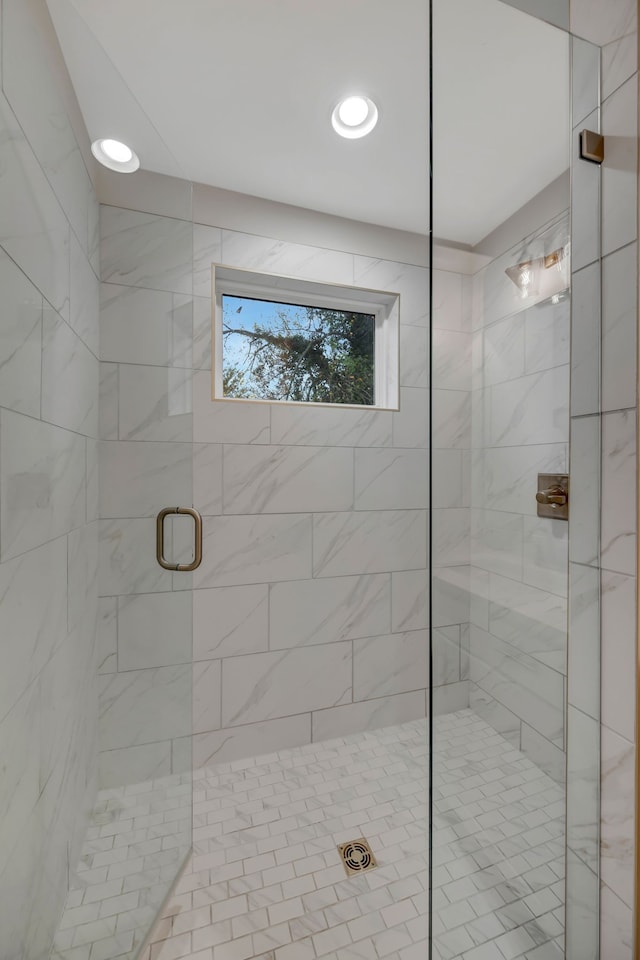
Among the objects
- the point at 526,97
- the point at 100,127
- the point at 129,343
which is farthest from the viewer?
the point at 129,343

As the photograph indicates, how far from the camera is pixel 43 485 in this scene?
0.87m

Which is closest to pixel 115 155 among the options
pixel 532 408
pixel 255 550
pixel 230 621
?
pixel 532 408

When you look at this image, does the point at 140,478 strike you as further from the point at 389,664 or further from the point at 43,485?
the point at 389,664

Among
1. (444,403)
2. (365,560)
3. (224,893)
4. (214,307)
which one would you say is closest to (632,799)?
(444,403)

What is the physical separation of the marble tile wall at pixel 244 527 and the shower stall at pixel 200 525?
15 mm

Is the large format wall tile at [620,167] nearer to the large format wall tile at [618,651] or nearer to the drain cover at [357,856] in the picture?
the large format wall tile at [618,651]

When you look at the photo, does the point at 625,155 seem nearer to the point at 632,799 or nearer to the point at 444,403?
the point at 444,403

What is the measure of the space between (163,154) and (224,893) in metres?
2.09

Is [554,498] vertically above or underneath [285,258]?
underneath

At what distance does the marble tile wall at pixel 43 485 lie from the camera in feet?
2.39

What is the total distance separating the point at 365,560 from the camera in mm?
1871

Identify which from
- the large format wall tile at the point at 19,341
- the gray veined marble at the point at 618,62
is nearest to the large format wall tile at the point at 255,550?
the large format wall tile at the point at 19,341

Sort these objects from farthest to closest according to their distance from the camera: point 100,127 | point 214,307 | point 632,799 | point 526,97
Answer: point 214,307, point 100,127, point 526,97, point 632,799

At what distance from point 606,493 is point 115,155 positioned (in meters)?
1.48
